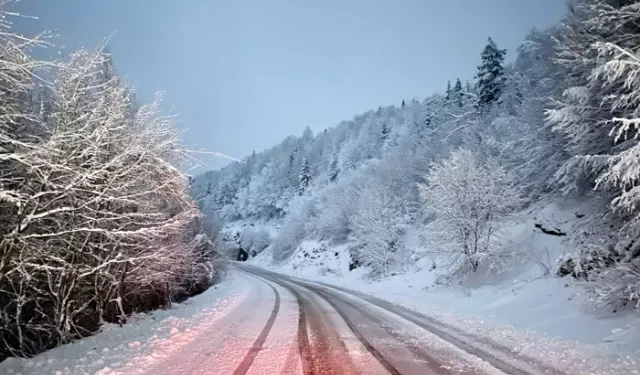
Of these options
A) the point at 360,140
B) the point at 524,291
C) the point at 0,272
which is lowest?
the point at 524,291

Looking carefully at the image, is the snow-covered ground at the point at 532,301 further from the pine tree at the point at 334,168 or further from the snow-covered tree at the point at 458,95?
the pine tree at the point at 334,168

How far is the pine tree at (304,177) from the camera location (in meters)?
93.3

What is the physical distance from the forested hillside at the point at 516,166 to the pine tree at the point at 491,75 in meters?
0.13

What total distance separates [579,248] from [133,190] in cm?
1553

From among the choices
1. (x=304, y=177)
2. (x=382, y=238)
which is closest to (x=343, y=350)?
(x=382, y=238)

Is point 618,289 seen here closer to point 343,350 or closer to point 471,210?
point 343,350

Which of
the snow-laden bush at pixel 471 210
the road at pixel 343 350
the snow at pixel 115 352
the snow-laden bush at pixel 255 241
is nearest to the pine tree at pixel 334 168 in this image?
the snow-laden bush at pixel 255 241

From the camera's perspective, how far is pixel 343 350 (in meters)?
8.15

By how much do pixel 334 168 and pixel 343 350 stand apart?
8181 cm

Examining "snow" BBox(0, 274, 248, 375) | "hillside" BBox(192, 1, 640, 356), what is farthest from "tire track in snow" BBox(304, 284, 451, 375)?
"hillside" BBox(192, 1, 640, 356)

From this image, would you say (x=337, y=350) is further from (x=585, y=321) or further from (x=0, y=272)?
(x=585, y=321)

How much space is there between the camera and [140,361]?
7.23 m

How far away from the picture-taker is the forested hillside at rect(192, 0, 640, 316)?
10.6m

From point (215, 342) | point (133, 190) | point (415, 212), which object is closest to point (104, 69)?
point (133, 190)
